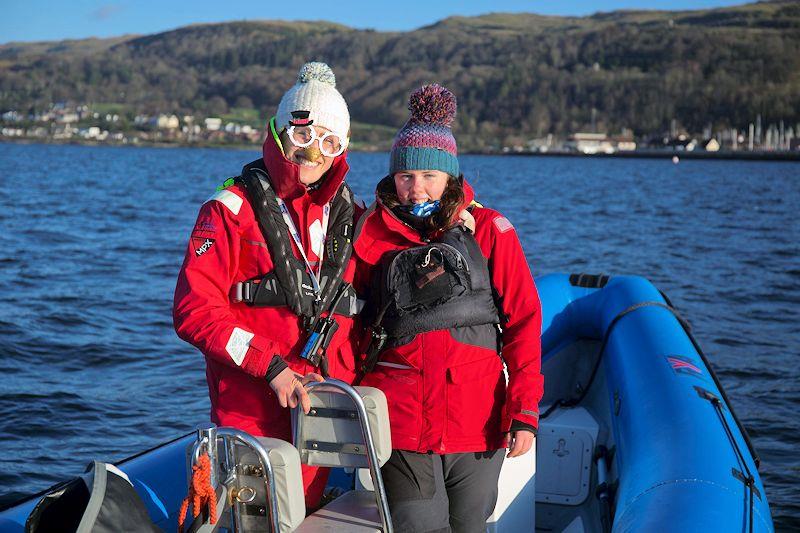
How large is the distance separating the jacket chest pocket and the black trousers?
9 cm

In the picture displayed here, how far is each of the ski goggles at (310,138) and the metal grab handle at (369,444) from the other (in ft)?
2.48

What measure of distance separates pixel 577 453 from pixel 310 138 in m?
2.56

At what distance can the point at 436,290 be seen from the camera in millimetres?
3084

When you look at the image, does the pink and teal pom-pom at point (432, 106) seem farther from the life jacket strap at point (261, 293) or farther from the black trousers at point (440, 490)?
the black trousers at point (440, 490)

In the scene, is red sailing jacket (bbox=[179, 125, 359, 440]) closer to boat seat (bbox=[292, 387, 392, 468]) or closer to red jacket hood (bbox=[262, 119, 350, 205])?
red jacket hood (bbox=[262, 119, 350, 205])

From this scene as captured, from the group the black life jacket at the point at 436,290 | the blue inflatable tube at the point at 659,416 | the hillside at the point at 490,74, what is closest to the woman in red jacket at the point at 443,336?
the black life jacket at the point at 436,290

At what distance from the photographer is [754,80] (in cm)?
13288

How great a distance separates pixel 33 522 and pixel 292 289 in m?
1.00

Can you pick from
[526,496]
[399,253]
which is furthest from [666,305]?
[399,253]

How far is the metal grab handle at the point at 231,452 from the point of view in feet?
8.52

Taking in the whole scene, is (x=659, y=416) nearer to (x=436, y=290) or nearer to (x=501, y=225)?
(x=501, y=225)

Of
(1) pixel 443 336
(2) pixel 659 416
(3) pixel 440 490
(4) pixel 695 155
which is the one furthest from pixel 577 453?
(4) pixel 695 155

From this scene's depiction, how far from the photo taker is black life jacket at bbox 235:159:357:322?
2.99 metres

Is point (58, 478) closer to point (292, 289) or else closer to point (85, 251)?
point (292, 289)
